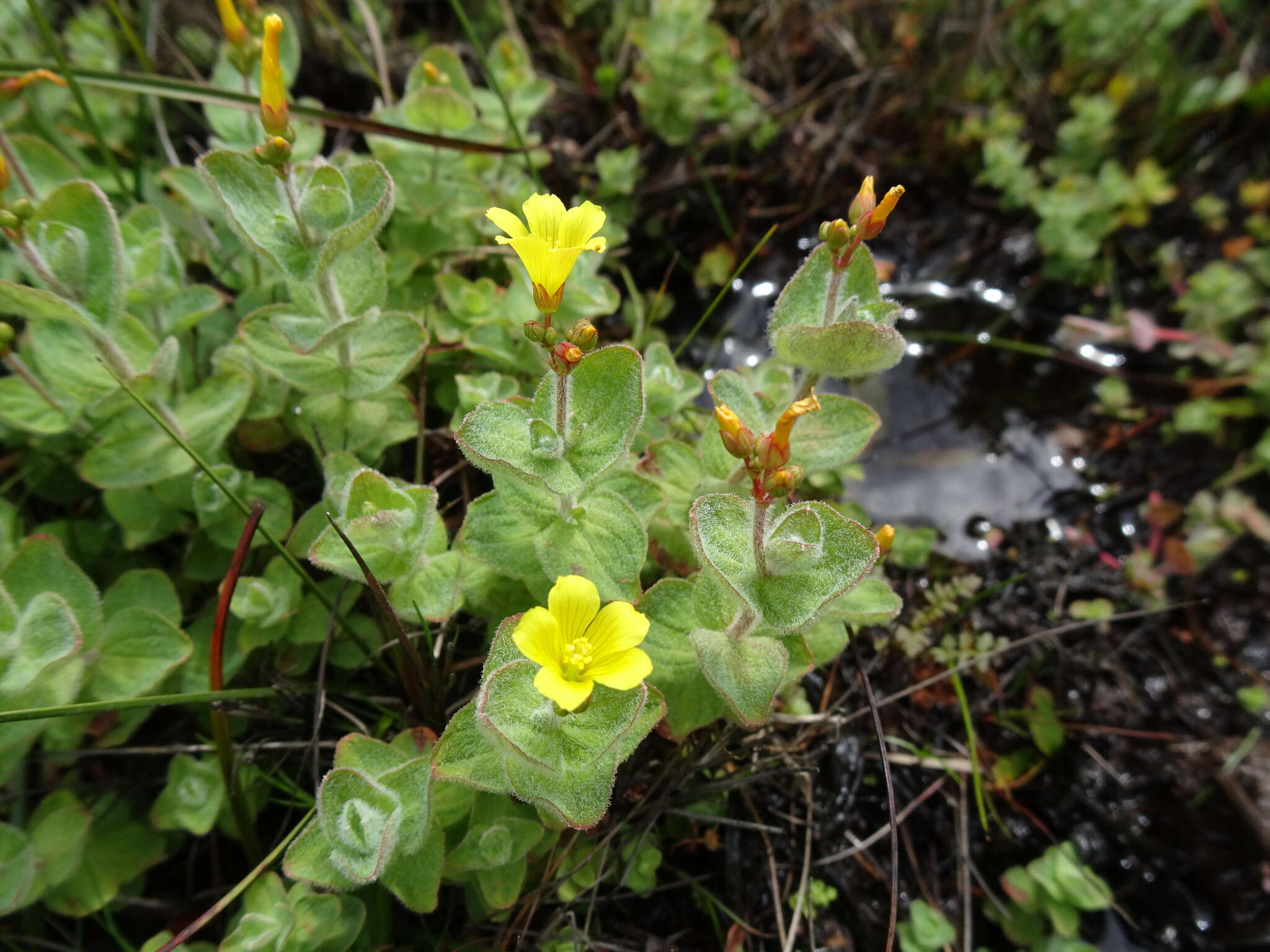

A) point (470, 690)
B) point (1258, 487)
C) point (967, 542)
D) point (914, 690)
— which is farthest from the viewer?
point (1258, 487)

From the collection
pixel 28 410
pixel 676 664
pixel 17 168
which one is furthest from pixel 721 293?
pixel 17 168

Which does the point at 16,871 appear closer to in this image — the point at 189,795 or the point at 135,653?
the point at 189,795

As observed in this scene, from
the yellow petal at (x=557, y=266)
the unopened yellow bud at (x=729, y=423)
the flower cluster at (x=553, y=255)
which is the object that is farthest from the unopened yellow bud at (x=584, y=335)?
the unopened yellow bud at (x=729, y=423)

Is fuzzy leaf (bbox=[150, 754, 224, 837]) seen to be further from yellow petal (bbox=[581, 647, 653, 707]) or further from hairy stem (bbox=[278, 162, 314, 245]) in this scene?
hairy stem (bbox=[278, 162, 314, 245])

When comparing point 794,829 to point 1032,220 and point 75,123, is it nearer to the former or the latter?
point 1032,220

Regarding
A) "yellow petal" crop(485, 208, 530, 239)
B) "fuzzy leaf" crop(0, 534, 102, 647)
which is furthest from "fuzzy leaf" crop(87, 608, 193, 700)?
"yellow petal" crop(485, 208, 530, 239)

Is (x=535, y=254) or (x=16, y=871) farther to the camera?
(x=16, y=871)

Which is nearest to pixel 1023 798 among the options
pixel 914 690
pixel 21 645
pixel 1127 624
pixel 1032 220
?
pixel 914 690
